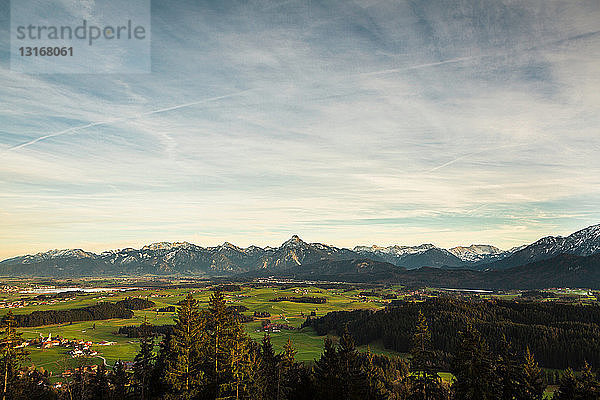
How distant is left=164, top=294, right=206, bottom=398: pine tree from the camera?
4288 centimetres

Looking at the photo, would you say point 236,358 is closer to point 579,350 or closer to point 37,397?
point 37,397

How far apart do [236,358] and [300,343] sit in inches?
5035

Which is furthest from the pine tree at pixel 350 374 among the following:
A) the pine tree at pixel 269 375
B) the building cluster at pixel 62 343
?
the building cluster at pixel 62 343

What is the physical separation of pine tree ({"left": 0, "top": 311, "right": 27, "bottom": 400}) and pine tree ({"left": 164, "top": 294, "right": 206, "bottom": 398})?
17437mm

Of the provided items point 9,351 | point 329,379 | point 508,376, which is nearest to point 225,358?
point 329,379

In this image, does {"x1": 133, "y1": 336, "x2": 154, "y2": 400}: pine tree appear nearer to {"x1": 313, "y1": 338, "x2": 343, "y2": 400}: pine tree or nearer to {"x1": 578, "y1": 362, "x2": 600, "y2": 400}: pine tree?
{"x1": 313, "y1": 338, "x2": 343, "y2": 400}: pine tree

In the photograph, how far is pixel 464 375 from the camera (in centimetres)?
4831

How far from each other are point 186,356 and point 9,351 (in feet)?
66.7

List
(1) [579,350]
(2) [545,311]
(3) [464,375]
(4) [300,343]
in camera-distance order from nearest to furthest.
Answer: (3) [464,375]
(1) [579,350]
(4) [300,343]
(2) [545,311]

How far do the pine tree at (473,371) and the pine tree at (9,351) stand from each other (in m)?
51.6

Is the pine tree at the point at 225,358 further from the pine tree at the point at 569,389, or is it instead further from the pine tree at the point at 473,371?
the pine tree at the point at 569,389

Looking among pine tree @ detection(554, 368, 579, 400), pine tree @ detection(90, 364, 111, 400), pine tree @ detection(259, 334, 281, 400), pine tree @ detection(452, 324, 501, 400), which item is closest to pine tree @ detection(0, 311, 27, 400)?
pine tree @ detection(90, 364, 111, 400)

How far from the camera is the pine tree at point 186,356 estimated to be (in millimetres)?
42875

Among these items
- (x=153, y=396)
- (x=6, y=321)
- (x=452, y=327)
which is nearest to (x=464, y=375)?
(x=153, y=396)
